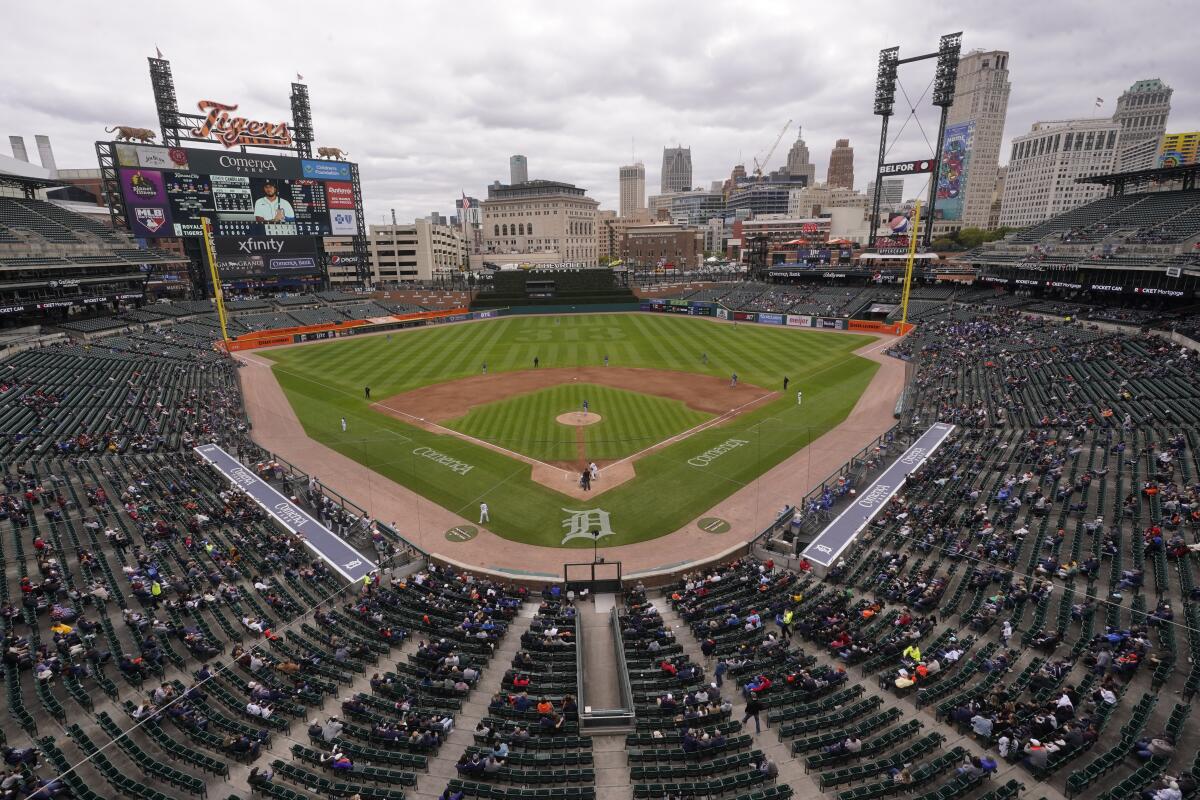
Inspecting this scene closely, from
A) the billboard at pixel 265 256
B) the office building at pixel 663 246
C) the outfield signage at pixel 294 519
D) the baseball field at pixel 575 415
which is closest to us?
the outfield signage at pixel 294 519

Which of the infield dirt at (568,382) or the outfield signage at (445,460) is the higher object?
the infield dirt at (568,382)

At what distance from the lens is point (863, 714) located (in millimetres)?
13461

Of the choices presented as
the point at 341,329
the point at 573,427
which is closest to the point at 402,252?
the point at 341,329

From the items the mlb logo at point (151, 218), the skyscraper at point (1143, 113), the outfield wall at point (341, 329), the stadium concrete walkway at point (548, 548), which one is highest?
the skyscraper at point (1143, 113)

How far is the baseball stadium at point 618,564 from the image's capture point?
12.2 metres

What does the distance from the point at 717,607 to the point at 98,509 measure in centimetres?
2445

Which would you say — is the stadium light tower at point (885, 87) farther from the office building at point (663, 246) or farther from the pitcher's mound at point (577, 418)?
the office building at point (663, 246)

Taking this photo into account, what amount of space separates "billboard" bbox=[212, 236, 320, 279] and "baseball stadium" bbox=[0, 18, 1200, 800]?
23.0m

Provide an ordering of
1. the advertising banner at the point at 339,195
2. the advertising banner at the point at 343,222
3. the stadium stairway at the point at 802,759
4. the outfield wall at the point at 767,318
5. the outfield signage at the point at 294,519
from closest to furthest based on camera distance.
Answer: the stadium stairway at the point at 802,759
the outfield signage at the point at 294,519
the outfield wall at the point at 767,318
the advertising banner at the point at 339,195
the advertising banner at the point at 343,222

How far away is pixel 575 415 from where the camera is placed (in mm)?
39719

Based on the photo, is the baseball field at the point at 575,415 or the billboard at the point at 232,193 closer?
the baseball field at the point at 575,415

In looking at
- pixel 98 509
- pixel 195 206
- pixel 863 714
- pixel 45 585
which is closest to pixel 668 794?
pixel 863 714

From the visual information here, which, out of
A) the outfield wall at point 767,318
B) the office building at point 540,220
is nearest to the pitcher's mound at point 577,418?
the outfield wall at point 767,318

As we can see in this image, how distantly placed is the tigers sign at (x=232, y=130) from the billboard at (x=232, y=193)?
3.00m
